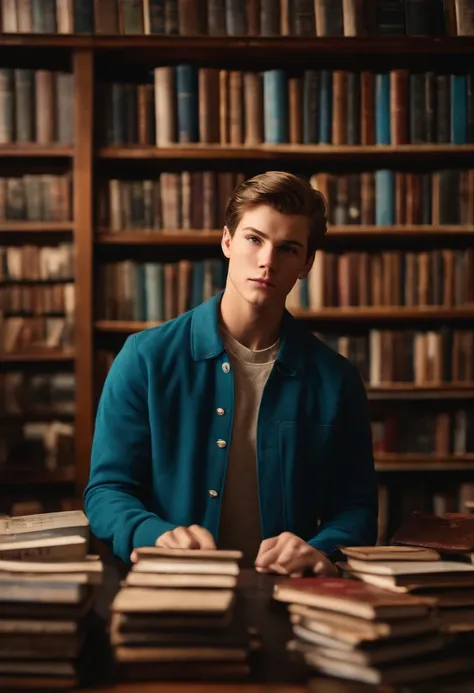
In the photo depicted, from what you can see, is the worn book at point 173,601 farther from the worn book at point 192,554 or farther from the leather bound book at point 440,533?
the leather bound book at point 440,533

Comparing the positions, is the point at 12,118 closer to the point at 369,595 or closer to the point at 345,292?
the point at 345,292

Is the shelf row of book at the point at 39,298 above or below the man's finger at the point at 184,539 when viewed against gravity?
above

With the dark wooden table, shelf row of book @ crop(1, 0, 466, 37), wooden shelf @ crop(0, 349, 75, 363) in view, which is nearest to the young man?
the dark wooden table

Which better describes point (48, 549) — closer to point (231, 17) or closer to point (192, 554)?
point (192, 554)

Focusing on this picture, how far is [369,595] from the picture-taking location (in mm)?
935

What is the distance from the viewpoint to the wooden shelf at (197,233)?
312cm

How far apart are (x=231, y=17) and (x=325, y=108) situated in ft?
1.58

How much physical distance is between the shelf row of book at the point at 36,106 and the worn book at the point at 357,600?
2481 mm

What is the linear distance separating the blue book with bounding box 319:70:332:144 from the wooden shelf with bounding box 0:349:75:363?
1262 mm

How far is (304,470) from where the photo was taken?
1773mm

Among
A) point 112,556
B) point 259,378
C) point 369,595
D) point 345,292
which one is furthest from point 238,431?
point 345,292

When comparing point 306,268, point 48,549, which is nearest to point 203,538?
point 48,549

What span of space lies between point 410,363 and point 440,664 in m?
2.38

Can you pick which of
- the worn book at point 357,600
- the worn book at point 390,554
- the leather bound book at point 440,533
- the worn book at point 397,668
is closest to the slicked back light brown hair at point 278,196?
the leather bound book at point 440,533
